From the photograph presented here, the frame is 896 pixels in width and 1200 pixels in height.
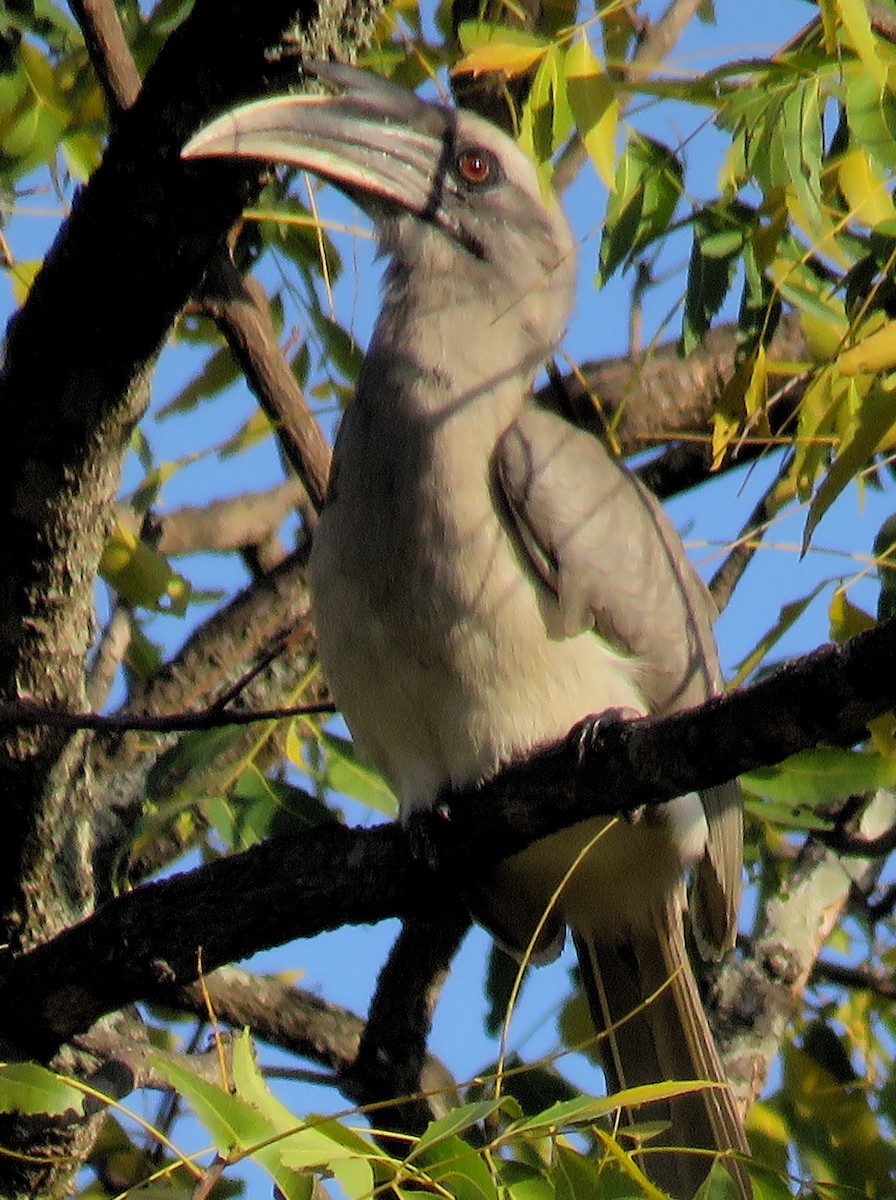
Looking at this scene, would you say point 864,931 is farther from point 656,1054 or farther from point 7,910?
point 7,910

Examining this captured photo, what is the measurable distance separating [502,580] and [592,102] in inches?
45.7

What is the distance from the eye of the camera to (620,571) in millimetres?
4199

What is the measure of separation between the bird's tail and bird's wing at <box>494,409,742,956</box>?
18 cm

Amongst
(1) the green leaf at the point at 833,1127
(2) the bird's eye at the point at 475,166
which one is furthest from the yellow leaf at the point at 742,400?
(1) the green leaf at the point at 833,1127

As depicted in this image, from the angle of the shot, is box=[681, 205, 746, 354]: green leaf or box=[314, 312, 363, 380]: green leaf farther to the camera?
box=[314, 312, 363, 380]: green leaf

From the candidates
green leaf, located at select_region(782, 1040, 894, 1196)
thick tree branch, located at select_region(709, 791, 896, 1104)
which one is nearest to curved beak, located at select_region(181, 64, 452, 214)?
thick tree branch, located at select_region(709, 791, 896, 1104)

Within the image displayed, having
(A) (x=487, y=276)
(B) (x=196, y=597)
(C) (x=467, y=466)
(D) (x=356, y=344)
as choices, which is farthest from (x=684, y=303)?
(B) (x=196, y=597)

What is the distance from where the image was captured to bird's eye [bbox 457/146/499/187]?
15.4ft

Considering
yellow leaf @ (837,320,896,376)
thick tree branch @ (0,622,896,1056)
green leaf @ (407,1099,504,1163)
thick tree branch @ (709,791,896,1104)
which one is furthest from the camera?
thick tree branch @ (709,791,896,1104)

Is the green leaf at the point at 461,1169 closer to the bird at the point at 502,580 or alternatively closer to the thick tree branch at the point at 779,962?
the bird at the point at 502,580

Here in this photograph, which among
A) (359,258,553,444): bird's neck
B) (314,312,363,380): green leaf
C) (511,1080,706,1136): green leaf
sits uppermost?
(314,312,363,380): green leaf

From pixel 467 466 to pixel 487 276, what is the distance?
31.7 inches

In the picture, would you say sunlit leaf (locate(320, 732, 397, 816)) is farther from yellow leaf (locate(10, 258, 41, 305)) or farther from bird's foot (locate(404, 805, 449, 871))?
yellow leaf (locate(10, 258, 41, 305))

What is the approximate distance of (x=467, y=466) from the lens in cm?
406
